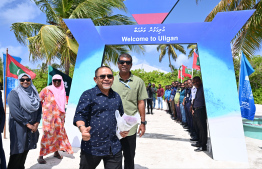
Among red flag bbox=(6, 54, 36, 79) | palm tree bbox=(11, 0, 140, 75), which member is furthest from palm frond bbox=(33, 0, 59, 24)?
red flag bbox=(6, 54, 36, 79)

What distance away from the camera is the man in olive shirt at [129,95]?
283cm

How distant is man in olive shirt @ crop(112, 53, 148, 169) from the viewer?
9.27 feet

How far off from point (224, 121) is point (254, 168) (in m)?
1.04

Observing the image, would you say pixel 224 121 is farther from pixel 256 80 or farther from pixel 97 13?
pixel 256 80

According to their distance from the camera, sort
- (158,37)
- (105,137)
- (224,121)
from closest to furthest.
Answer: (105,137), (224,121), (158,37)

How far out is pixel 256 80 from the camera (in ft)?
68.5

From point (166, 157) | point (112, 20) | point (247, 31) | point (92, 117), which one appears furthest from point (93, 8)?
point (92, 117)

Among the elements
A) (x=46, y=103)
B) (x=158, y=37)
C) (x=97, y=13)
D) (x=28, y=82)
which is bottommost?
(x=46, y=103)

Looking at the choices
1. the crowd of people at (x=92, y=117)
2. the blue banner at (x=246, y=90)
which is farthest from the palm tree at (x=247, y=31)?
the crowd of people at (x=92, y=117)

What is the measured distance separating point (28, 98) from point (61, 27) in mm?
8732

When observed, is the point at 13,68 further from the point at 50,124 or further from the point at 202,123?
the point at 202,123

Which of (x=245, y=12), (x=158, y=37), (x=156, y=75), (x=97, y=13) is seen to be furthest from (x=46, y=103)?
(x=156, y=75)

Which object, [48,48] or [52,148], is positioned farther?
[48,48]

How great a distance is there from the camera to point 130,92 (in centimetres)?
288
